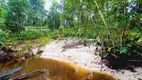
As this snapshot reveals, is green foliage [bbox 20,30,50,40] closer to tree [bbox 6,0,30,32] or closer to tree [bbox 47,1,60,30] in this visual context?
tree [bbox 6,0,30,32]

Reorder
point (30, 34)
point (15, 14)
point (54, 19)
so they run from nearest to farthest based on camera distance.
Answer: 1. point (30, 34)
2. point (15, 14)
3. point (54, 19)

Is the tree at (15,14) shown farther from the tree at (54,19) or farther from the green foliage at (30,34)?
the tree at (54,19)

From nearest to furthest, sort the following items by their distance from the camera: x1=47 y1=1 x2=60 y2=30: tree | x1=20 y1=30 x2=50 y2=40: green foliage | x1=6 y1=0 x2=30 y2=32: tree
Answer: x1=20 y1=30 x2=50 y2=40: green foliage < x1=6 y1=0 x2=30 y2=32: tree < x1=47 y1=1 x2=60 y2=30: tree

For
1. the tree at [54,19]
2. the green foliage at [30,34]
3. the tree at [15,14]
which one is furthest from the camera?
the tree at [54,19]

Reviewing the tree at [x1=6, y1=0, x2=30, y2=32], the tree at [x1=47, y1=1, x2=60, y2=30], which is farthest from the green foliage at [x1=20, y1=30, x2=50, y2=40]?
the tree at [x1=47, y1=1, x2=60, y2=30]

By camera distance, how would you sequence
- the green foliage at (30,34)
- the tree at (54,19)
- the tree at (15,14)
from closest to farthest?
the green foliage at (30,34) < the tree at (15,14) < the tree at (54,19)

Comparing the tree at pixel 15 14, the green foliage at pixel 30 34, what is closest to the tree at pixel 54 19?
the tree at pixel 15 14

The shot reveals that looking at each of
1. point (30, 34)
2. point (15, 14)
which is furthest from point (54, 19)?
point (30, 34)

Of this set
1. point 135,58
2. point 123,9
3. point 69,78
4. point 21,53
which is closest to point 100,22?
point 123,9

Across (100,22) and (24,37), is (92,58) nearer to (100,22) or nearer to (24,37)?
(100,22)

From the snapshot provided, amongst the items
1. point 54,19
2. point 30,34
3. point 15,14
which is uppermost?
point 15,14

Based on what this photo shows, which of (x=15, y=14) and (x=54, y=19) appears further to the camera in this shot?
(x=54, y=19)

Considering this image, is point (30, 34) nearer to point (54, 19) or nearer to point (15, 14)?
point (15, 14)

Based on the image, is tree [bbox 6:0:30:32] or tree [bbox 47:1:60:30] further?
tree [bbox 47:1:60:30]
